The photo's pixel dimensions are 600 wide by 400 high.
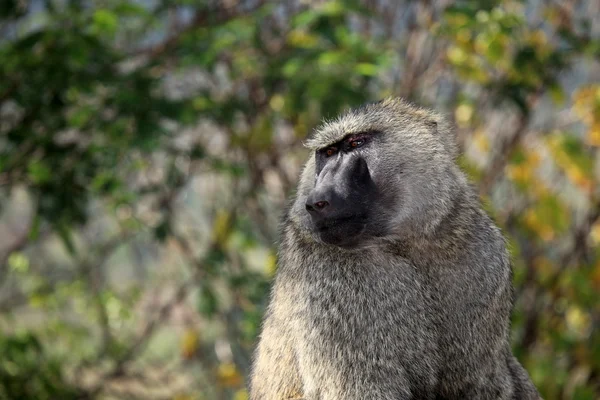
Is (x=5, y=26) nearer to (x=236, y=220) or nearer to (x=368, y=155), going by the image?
(x=236, y=220)

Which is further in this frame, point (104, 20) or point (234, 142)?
point (234, 142)

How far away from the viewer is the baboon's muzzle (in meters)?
2.52

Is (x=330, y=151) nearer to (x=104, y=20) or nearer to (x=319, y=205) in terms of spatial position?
(x=319, y=205)

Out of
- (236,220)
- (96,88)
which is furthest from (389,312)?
(236,220)

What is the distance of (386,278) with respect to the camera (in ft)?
8.46

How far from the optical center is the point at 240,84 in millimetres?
6176

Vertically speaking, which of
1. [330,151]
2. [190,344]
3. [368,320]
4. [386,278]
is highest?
[330,151]

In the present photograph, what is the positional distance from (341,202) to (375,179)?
0.71 feet

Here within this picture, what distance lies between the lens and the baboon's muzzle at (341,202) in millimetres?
2518

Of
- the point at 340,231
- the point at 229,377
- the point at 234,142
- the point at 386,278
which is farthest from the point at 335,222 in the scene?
the point at 229,377

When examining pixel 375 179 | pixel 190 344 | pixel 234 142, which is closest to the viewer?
pixel 375 179

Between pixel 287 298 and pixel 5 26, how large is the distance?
3786 millimetres

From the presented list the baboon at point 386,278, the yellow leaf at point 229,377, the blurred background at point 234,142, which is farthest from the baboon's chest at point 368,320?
the yellow leaf at point 229,377

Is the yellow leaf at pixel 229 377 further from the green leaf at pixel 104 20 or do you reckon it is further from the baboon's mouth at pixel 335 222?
the baboon's mouth at pixel 335 222
